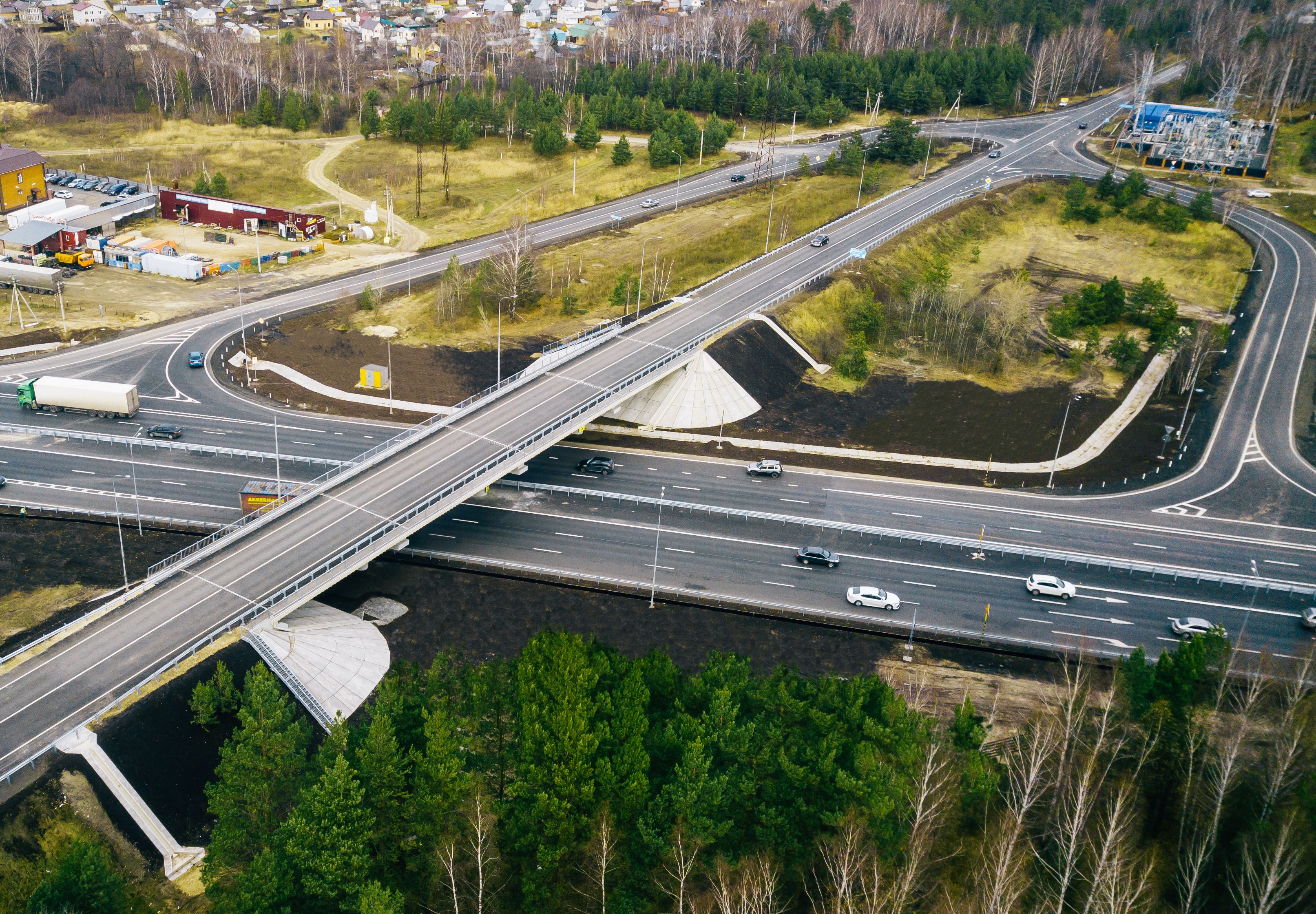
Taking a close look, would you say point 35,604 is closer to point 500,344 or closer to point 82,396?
point 82,396

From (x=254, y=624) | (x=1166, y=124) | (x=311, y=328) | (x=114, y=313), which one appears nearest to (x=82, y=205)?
(x=114, y=313)

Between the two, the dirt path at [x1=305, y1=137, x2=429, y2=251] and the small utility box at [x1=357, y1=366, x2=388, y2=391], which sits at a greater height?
the dirt path at [x1=305, y1=137, x2=429, y2=251]

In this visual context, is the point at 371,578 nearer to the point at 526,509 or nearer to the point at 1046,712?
the point at 526,509

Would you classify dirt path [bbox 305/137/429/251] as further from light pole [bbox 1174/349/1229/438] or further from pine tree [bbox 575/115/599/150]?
light pole [bbox 1174/349/1229/438]

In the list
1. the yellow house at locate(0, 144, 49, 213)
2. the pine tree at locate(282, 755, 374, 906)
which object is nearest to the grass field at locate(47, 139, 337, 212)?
the yellow house at locate(0, 144, 49, 213)

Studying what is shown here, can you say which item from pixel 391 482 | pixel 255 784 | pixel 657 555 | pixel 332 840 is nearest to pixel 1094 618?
pixel 657 555
